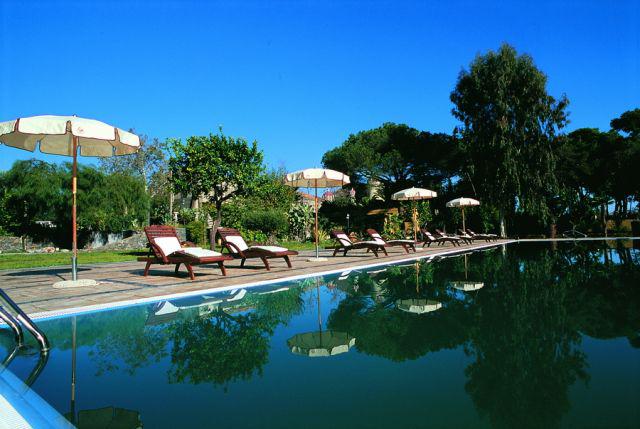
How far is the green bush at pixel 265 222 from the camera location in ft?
66.6

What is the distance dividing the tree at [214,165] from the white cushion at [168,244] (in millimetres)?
8476

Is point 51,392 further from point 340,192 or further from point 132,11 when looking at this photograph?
point 340,192

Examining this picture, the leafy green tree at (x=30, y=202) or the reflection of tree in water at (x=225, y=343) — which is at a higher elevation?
the leafy green tree at (x=30, y=202)

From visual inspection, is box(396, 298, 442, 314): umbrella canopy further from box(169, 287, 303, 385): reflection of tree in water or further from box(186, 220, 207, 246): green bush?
box(186, 220, 207, 246): green bush

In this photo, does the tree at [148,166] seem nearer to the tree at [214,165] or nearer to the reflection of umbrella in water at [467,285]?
the tree at [214,165]

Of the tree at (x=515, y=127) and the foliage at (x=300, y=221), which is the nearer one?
the foliage at (x=300, y=221)

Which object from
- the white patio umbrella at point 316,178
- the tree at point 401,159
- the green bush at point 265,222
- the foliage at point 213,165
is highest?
the tree at point 401,159

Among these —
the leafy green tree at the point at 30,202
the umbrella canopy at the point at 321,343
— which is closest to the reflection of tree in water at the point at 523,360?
the umbrella canopy at the point at 321,343

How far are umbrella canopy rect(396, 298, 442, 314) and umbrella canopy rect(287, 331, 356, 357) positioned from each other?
119cm

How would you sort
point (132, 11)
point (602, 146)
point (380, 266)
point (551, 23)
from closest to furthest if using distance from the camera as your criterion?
point (380, 266) → point (132, 11) → point (551, 23) → point (602, 146)

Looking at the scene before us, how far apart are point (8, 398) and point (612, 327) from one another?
4.39m

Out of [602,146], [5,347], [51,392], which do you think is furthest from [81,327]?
[602,146]

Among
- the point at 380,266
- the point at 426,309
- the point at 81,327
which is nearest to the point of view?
the point at 81,327

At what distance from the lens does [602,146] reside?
→ 102 feet
